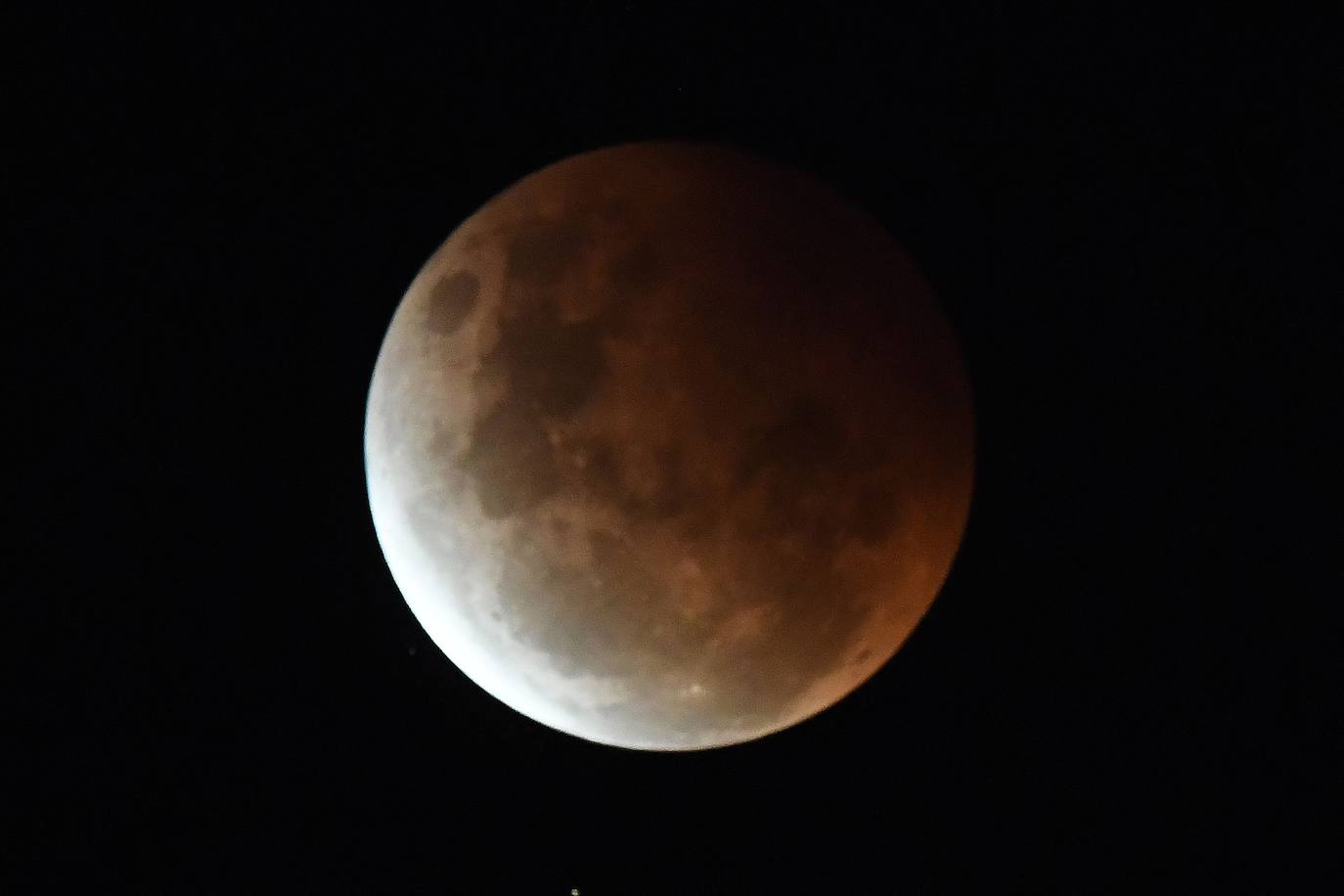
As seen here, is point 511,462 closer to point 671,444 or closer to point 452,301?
point 671,444

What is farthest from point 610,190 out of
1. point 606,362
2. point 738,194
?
point 606,362

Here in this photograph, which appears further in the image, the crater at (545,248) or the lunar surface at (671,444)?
the crater at (545,248)

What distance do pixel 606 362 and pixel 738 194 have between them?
74 cm

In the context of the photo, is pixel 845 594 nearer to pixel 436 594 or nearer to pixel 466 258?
pixel 436 594

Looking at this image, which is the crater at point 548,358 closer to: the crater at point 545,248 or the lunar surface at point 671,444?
the lunar surface at point 671,444

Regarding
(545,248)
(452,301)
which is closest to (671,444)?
(545,248)

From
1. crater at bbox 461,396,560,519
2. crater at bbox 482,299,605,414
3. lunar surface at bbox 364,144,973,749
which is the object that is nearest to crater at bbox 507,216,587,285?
lunar surface at bbox 364,144,973,749

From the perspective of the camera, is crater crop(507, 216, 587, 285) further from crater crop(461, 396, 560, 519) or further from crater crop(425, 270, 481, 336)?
crater crop(461, 396, 560, 519)

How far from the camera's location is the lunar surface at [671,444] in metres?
2.86

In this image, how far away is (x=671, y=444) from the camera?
9.26ft

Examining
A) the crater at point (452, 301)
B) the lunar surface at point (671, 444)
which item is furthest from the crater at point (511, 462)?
the crater at point (452, 301)

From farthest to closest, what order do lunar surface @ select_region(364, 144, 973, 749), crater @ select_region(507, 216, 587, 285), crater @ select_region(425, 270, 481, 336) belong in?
1. crater @ select_region(425, 270, 481, 336)
2. crater @ select_region(507, 216, 587, 285)
3. lunar surface @ select_region(364, 144, 973, 749)

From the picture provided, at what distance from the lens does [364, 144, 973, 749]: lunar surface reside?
2861mm

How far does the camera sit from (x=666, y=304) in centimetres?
290
